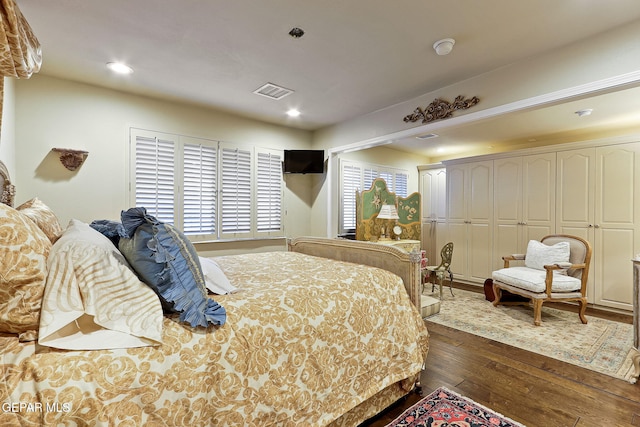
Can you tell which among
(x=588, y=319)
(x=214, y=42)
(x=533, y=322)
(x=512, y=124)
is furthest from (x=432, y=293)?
(x=214, y=42)

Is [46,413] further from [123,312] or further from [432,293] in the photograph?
[432,293]

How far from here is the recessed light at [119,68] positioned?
2764 mm

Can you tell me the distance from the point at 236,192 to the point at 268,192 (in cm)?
54

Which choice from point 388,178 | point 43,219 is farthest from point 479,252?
point 43,219

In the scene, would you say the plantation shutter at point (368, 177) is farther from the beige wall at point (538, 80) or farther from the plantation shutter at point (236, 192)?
the plantation shutter at point (236, 192)

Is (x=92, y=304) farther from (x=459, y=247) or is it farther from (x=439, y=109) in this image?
(x=459, y=247)

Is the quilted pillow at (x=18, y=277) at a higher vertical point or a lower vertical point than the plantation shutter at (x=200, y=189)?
lower

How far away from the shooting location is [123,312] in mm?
1011

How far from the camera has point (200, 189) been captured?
394 centimetres

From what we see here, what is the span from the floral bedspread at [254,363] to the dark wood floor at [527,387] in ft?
1.61

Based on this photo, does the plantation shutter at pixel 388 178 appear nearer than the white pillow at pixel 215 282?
No

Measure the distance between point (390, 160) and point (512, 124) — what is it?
2.22 metres

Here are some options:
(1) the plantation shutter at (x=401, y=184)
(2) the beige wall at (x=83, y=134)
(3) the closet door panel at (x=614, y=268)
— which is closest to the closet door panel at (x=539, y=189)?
(3) the closet door panel at (x=614, y=268)

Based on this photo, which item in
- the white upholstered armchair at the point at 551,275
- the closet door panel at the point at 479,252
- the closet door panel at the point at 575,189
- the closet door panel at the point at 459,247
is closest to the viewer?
the white upholstered armchair at the point at 551,275
